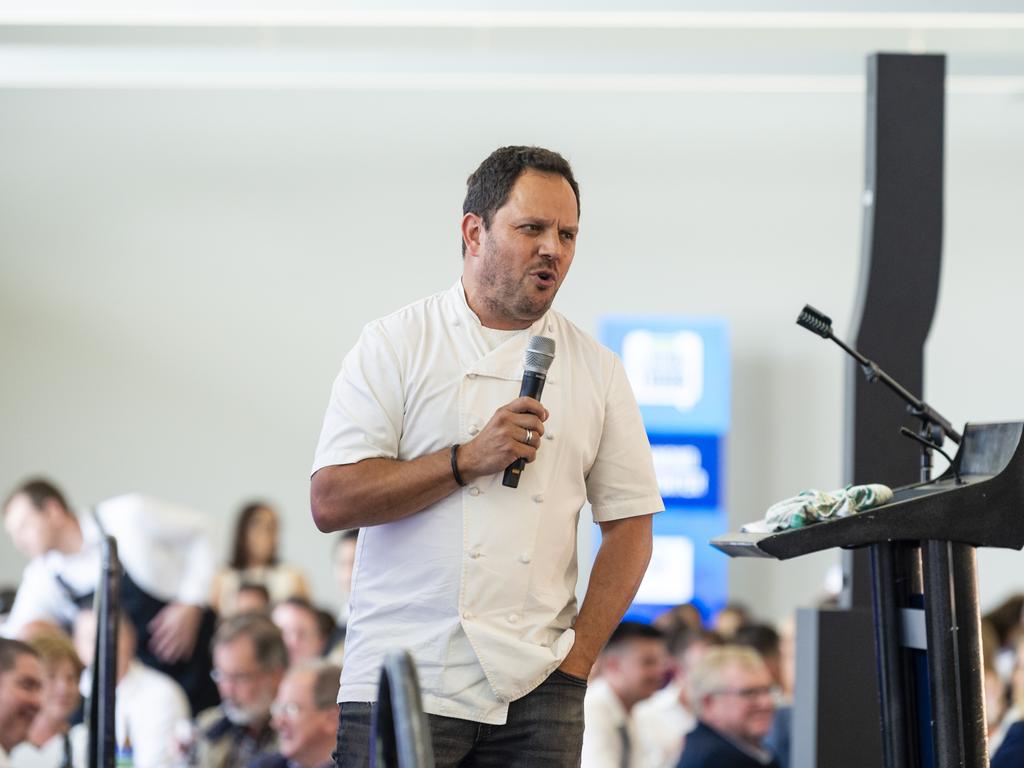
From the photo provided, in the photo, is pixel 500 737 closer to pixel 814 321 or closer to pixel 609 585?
pixel 609 585

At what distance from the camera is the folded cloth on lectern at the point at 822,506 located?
2.21 meters

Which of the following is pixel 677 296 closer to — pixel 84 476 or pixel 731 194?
pixel 731 194

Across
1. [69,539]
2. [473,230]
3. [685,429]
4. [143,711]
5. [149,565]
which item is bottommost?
[143,711]

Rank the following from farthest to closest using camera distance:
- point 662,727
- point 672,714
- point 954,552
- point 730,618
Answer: point 730,618
point 672,714
point 662,727
point 954,552

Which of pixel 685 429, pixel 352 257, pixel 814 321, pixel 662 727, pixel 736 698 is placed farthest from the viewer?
pixel 352 257

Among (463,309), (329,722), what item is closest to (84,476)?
(329,722)

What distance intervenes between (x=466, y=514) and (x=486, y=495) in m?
0.04

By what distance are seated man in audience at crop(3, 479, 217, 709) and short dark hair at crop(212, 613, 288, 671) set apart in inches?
28.0

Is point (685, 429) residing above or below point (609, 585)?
above

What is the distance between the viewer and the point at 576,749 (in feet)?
7.23

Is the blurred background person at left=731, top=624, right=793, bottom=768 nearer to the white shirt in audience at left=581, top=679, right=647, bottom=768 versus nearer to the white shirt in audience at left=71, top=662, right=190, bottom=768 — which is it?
the white shirt in audience at left=581, top=679, right=647, bottom=768

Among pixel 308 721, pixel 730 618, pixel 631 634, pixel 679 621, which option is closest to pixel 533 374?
pixel 308 721

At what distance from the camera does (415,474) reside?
84.8 inches

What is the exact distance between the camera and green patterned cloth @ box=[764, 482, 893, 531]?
221 cm
